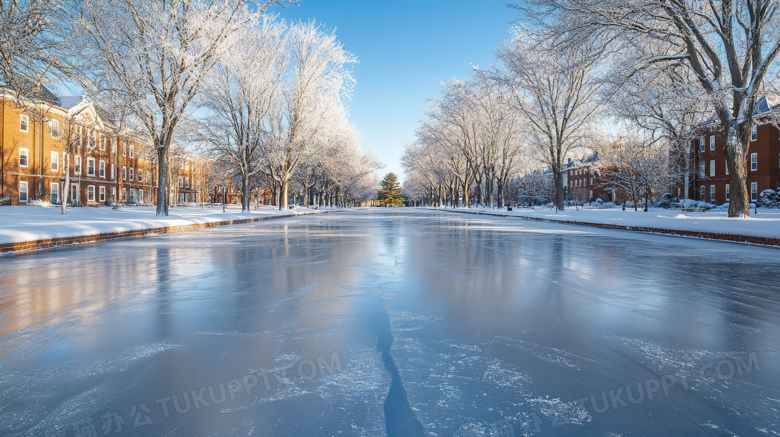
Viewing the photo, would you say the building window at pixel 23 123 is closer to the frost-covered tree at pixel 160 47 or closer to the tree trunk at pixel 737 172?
the frost-covered tree at pixel 160 47

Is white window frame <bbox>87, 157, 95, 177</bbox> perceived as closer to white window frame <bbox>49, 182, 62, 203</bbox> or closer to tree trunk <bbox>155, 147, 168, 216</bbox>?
white window frame <bbox>49, 182, 62, 203</bbox>

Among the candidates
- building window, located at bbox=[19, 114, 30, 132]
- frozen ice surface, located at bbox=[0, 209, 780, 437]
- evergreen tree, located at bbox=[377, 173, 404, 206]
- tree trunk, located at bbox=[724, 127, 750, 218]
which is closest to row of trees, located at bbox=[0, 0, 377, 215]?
frozen ice surface, located at bbox=[0, 209, 780, 437]

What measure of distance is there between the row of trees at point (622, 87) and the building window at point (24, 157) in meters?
39.7

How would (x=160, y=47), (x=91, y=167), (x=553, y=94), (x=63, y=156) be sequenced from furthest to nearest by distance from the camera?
(x=91, y=167), (x=63, y=156), (x=553, y=94), (x=160, y=47)

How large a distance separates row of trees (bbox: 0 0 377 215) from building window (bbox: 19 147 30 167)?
15.7 meters

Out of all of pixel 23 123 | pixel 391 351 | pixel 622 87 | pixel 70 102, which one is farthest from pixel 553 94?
pixel 70 102

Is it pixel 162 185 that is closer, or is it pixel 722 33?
pixel 722 33

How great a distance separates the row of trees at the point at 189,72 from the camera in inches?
561

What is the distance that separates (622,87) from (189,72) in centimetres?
2305

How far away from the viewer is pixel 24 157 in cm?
3925

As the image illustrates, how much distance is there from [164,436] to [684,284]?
721cm

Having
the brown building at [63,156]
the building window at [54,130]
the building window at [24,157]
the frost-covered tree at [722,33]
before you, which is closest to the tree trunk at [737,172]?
the frost-covered tree at [722,33]

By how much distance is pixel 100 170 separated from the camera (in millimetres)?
51406

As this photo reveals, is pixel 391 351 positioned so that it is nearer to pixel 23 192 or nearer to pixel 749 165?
pixel 23 192
